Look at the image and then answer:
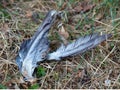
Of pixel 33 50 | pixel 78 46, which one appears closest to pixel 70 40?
pixel 78 46

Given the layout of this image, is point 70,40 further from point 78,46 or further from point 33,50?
point 33,50

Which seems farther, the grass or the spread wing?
the spread wing

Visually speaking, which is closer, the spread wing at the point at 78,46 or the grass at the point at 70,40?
the grass at the point at 70,40

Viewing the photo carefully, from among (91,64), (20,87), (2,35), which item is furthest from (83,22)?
(20,87)
